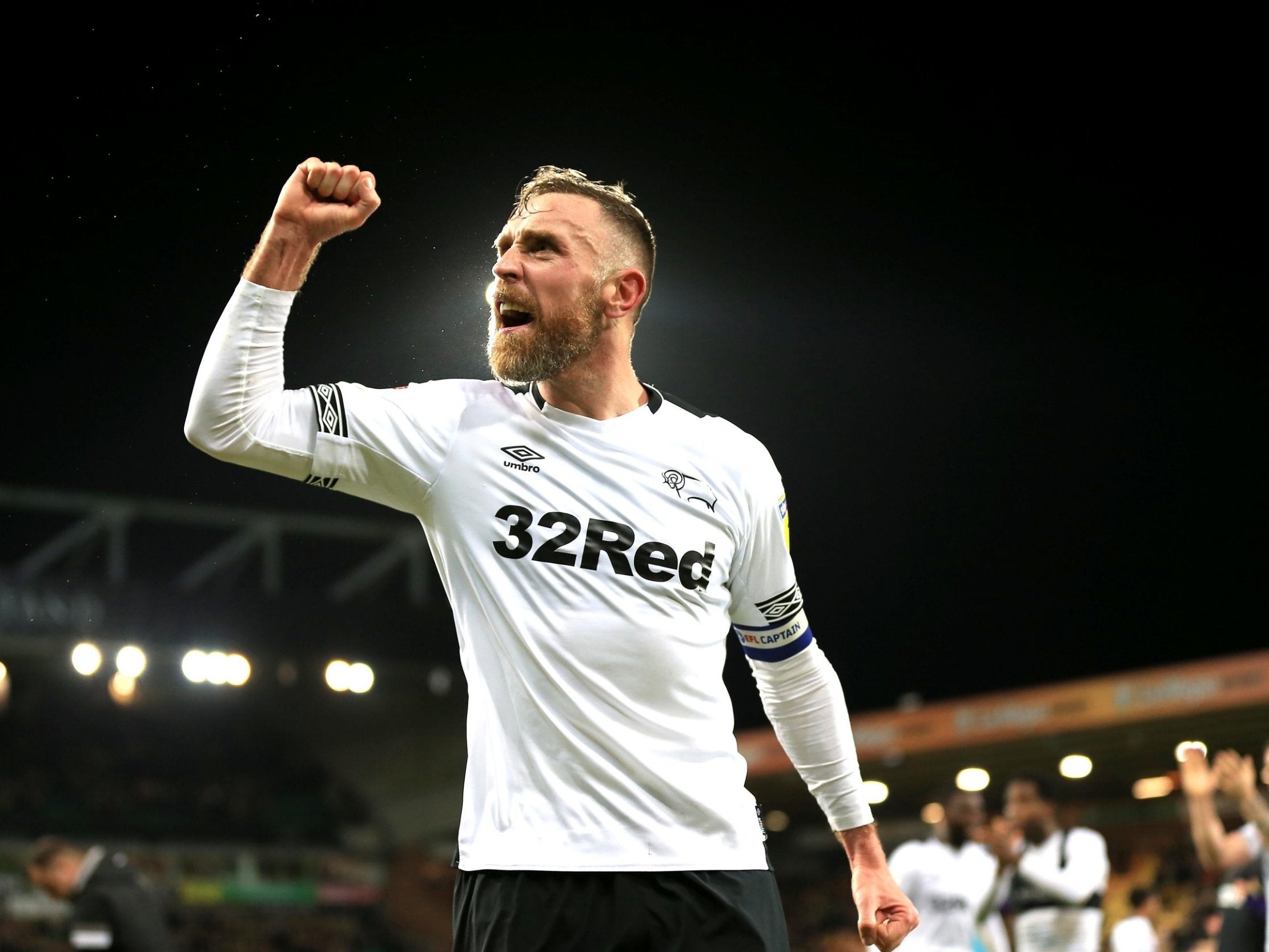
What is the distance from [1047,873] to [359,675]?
17.8 metres

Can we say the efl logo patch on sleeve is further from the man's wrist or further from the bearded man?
the man's wrist

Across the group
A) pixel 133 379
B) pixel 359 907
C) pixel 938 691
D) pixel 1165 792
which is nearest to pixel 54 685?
pixel 359 907

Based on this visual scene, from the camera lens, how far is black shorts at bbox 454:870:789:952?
2627 millimetres

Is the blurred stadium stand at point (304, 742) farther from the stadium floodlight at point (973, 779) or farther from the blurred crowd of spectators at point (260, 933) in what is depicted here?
the stadium floodlight at point (973, 779)

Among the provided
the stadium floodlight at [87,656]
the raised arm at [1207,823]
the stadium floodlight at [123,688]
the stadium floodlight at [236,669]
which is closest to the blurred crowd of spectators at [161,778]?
the stadium floodlight at [123,688]

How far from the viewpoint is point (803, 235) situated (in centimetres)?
895

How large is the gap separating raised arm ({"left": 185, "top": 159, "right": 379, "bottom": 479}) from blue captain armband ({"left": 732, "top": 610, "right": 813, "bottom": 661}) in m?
1.12

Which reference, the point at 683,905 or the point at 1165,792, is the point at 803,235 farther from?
the point at 1165,792

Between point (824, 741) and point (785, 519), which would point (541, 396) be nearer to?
point (785, 519)

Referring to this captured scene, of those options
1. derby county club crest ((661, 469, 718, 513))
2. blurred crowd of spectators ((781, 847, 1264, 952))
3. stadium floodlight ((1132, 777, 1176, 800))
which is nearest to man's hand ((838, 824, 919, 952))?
derby county club crest ((661, 469, 718, 513))

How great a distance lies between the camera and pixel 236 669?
23172 mm

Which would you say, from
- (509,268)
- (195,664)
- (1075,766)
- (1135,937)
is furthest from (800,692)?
(195,664)

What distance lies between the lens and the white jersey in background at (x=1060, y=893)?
8289 millimetres

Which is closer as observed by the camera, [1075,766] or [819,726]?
[819,726]
